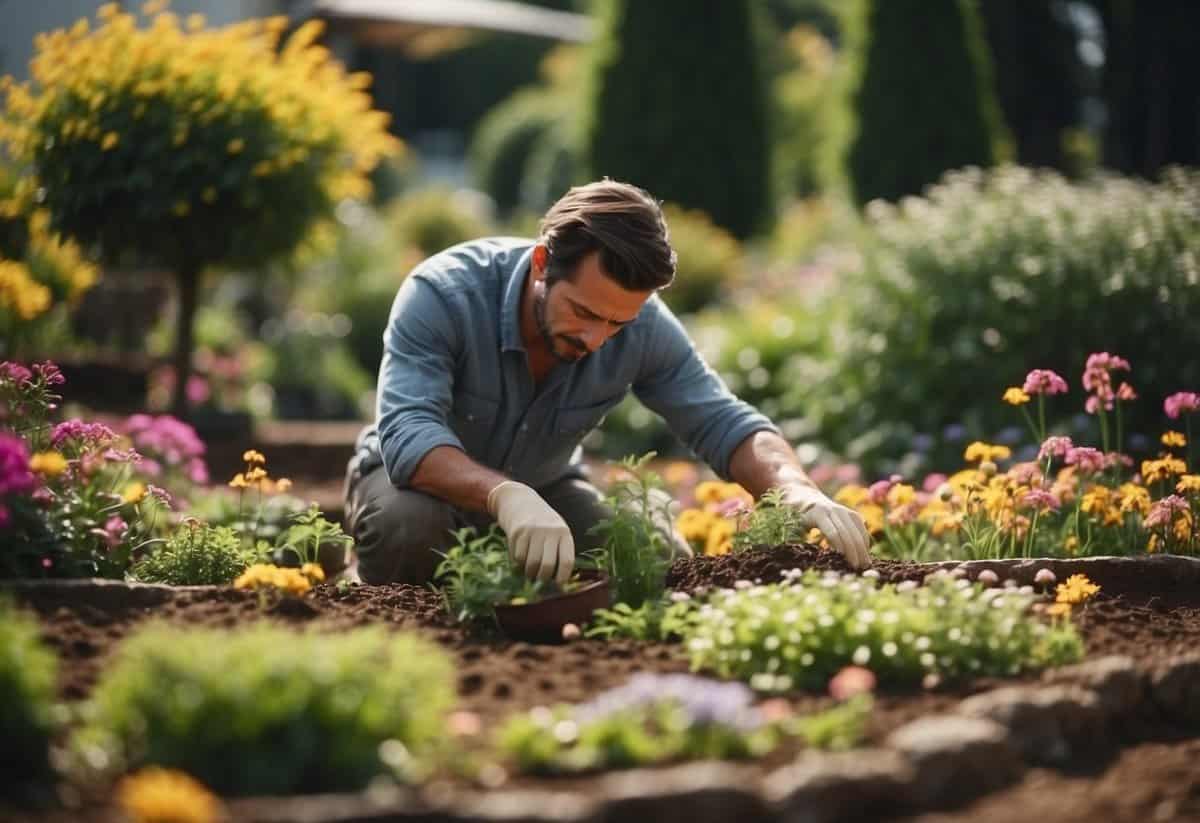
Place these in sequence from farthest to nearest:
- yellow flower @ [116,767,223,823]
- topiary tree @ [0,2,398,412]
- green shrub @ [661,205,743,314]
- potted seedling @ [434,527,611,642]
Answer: green shrub @ [661,205,743,314] < topiary tree @ [0,2,398,412] < potted seedling @ [434,527,611,642] < yellow flower @ [116,767,223,823]

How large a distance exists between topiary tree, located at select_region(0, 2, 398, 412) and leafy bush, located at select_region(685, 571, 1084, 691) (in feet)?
10.3

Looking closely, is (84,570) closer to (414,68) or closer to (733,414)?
(733,414)

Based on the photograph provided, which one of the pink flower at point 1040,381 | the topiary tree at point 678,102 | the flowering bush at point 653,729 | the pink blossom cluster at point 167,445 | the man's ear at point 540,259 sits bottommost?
the pink blossom cluster at point 167,445

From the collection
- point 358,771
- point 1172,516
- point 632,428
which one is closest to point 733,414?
point 1172,516

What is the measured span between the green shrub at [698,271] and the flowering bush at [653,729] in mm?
6814

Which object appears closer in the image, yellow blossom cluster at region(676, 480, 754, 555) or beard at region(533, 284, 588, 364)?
beard at region(533, 284, 588, 364)

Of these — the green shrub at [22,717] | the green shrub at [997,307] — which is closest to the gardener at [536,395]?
the green shrub at [22,717]

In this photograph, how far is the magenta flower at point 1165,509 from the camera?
123 inches


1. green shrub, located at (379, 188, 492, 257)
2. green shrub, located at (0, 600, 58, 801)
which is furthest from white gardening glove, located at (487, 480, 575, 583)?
green shrub, located at (379, 188, 492, 257)

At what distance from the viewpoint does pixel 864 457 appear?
210 inches

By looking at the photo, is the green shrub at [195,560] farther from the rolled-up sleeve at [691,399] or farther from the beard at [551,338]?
the rolled-up sleeve at [691,399]

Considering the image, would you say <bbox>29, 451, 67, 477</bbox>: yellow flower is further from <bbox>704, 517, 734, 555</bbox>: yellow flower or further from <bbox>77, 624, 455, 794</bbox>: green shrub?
<bbox>704, 517, 734, 555</bbox>: yellow flower

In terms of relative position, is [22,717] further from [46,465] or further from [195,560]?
[195,560]

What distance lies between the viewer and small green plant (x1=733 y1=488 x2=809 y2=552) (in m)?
2.88
